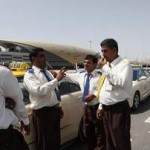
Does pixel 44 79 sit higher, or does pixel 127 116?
pixel 44 79

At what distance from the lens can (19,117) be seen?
317 centimetres

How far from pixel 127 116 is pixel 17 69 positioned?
201 centimetres

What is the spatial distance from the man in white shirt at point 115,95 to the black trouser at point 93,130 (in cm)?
50

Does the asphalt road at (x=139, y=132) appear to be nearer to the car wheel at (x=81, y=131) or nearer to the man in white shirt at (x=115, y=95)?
the car wheel at (x=81, y=131)

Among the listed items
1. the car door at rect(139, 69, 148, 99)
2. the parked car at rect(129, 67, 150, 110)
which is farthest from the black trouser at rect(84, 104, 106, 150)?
the car door at rect(139, 69, 148, 99)

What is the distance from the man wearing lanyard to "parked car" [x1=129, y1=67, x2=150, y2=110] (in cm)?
508

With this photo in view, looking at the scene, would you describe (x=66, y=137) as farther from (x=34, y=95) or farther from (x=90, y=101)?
(x=34, y=95)

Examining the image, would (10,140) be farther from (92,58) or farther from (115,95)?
(92,58)

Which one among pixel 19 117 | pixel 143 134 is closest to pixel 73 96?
pixel 143 134

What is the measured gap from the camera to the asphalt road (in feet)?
19.7

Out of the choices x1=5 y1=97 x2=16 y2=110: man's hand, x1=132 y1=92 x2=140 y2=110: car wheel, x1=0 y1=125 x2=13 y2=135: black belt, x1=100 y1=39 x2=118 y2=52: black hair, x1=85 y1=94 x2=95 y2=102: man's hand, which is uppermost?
x1=100 y1=39 x2=118 y2=52: black hair

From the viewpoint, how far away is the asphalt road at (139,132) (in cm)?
600

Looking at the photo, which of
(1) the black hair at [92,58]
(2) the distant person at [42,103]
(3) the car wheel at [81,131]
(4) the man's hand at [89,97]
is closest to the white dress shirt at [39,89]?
(2) the distant person at [42,103]

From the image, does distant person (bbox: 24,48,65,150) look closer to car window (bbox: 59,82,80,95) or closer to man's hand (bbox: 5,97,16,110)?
car window (bbox: 59,82,80,95)
